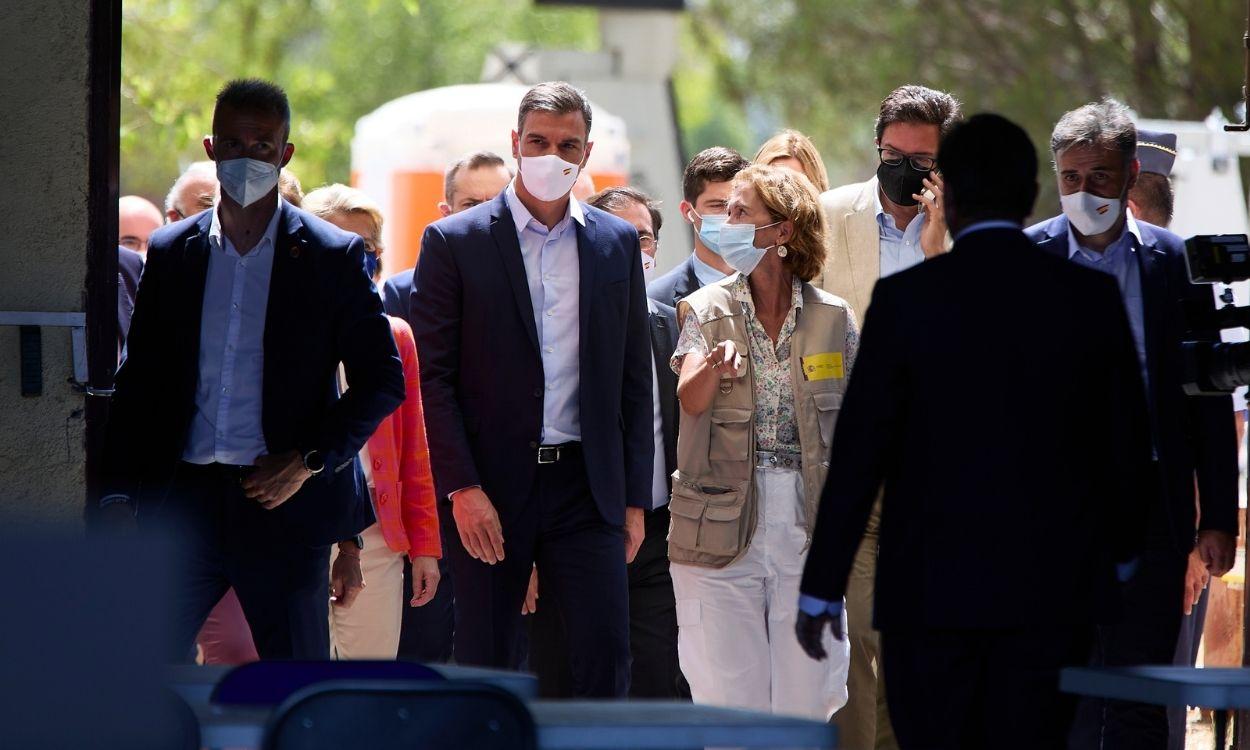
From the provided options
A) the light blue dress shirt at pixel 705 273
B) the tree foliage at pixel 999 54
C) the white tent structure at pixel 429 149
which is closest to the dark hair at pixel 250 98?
the light blue dress shirt at pixel 705 273

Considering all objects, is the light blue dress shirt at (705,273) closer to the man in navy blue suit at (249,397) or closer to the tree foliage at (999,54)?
the man in navy blue suit at (249,397)

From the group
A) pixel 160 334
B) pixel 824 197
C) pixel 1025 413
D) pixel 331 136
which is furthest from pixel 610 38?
pixel 1025 413

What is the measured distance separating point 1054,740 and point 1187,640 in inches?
106

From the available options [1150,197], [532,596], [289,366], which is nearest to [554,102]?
[289,366]

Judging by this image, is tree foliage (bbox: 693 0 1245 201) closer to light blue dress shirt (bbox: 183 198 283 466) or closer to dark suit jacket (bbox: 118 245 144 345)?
dark suit jacket (bbox: 118 245 144 345)

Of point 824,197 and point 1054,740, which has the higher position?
point 824,197

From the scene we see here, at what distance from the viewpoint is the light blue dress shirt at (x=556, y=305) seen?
21.0 ft

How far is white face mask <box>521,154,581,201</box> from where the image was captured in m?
6.49

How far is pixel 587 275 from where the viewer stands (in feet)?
21.1

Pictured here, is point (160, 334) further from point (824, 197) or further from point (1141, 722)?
point (1141, 722)

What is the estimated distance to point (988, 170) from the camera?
4594mm

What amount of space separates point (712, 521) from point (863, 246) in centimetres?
133

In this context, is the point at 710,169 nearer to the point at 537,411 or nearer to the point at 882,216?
the point at 882,216

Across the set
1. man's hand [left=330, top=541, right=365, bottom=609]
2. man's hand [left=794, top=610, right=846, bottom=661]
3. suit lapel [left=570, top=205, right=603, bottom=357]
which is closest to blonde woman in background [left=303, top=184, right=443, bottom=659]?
man's hand [left=330, top=541, right=365, bottom=609]
